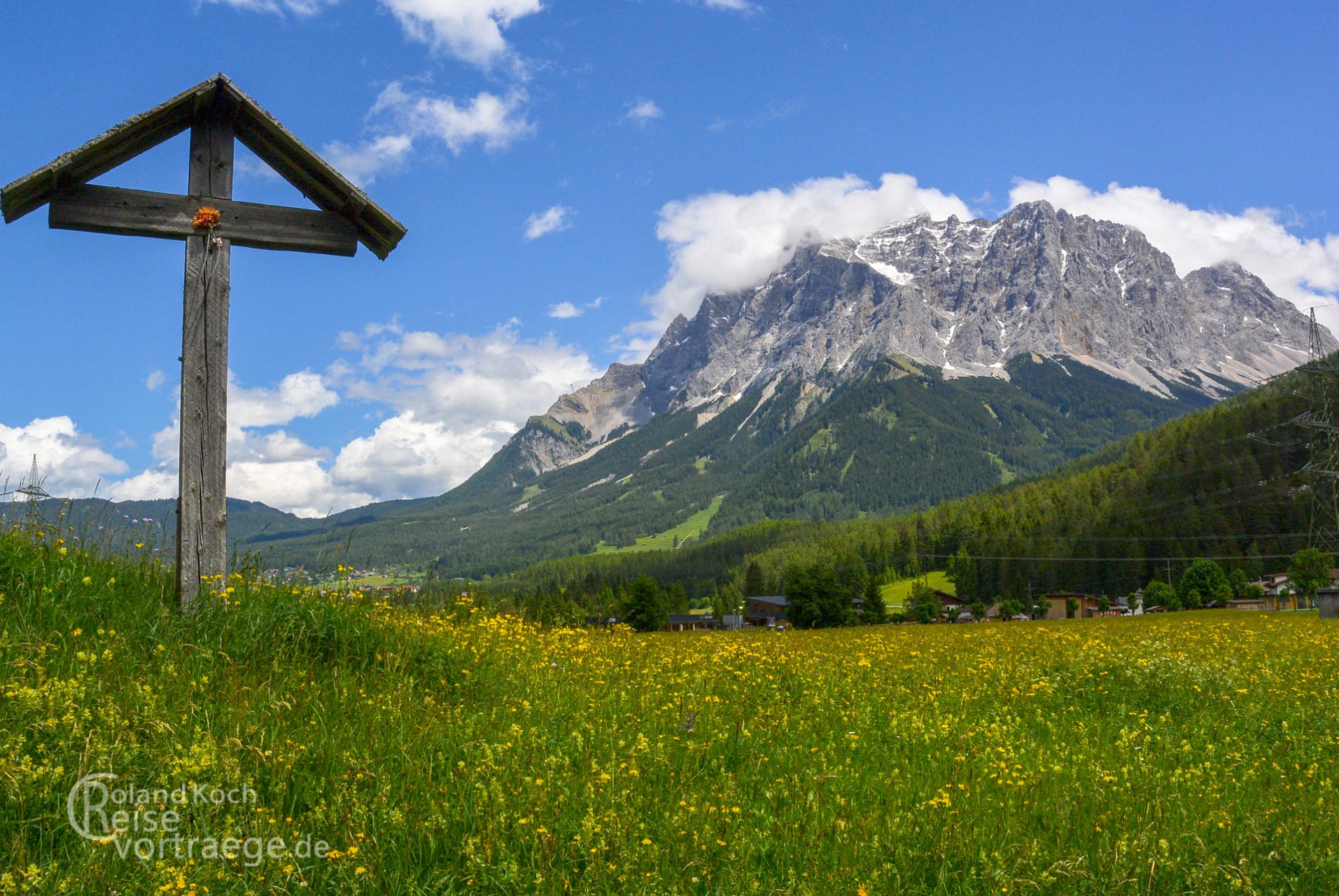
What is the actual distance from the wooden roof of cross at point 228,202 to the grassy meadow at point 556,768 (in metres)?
3.12

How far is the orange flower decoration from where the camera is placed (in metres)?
7.81

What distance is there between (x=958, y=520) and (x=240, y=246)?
7167 inches

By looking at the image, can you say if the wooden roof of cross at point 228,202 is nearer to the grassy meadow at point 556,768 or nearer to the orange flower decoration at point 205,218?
the orange flower decoration at point 205,218

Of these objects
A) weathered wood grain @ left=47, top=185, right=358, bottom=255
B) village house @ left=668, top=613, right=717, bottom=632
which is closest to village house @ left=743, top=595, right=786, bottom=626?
village house @ left=668, top=613, right=717, bottom=632

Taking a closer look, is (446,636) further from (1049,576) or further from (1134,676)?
(1049,576)

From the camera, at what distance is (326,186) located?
830cm

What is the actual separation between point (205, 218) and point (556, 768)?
608 cm

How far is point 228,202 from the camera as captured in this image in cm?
798

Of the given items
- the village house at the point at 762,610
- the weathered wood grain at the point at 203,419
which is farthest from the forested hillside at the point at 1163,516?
the weathered wood grain at the point at 203,419

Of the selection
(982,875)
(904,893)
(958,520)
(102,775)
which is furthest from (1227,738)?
(958,520)

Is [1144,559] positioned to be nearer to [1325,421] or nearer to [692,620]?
[692,620]

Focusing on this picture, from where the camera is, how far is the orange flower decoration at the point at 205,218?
7.81m

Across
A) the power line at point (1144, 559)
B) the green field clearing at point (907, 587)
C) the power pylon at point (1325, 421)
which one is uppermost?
the power pylon at point (1325, 421)

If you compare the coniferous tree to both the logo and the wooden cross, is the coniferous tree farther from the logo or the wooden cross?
the logo
